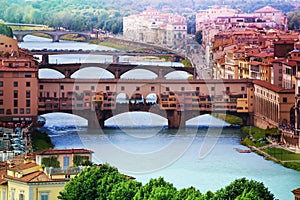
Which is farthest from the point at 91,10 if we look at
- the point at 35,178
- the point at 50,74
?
the point at 35,178

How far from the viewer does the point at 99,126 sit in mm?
26828

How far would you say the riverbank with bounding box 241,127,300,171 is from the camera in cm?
2153

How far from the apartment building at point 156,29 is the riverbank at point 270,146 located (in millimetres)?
23953

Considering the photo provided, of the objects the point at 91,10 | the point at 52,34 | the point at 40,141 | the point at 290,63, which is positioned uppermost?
the point at 91,10

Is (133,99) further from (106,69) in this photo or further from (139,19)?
(139,19)

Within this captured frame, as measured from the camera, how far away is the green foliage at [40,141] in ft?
72.8

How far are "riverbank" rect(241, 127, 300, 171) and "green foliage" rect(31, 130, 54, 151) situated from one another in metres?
3.17

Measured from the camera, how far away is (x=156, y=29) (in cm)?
5759

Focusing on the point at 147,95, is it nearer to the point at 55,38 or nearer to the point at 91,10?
the point at 55,38

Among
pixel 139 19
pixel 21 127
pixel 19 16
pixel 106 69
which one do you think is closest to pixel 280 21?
pixel 139 19

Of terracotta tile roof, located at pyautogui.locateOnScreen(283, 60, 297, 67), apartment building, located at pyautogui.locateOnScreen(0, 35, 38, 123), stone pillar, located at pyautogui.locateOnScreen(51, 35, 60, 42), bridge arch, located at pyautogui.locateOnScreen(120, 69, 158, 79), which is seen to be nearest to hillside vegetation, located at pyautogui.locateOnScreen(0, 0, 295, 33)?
stone pillar, located at pyautogui.locateOnScreen(51, 35, 60, 42)

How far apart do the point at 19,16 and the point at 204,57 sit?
28854 mm

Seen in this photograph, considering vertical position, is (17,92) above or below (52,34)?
below

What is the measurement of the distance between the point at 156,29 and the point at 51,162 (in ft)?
144
